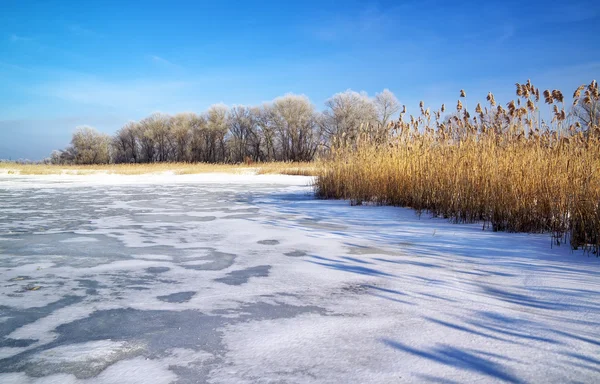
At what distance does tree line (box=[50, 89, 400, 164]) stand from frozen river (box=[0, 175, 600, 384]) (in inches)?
1295

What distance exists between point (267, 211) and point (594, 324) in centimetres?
386

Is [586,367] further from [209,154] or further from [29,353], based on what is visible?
[209,154]

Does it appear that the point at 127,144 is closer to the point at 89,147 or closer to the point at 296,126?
the point at 89,147

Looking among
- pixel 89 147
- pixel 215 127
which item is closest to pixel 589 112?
pixel 215 127

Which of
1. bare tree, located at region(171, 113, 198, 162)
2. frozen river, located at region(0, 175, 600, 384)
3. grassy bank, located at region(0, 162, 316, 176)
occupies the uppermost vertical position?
bare tree, located at region(171, 113, 198, 162)

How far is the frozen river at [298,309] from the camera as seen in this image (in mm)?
1128

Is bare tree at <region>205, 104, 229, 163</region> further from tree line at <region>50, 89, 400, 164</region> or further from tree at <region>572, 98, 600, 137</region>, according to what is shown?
tree at <region>572, 98, 600, 137</region>

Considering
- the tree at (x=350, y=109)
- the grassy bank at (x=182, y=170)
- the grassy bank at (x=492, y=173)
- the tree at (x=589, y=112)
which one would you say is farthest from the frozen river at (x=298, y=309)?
the tree at (x=350, y=109)

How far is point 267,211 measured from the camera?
16.2 feet

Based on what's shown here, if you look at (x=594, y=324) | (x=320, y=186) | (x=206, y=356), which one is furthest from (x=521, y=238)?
(x=320, y=186)

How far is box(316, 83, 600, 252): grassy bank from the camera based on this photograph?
2.99m

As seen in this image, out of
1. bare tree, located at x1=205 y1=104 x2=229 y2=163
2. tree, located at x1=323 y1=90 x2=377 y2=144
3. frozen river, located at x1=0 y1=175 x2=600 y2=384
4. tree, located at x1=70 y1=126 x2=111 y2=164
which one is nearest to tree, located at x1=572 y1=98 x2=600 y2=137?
frozen river, located at x1=0 y1=175 x2=600 y2=384

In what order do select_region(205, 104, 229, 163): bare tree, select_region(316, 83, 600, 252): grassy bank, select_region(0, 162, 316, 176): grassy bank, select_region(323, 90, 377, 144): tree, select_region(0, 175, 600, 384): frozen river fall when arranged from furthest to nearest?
1. select_region(205, 104, 229, 163): bare tree
2. select_region(323, 90, 377, 144): tree
3. select_region(0, 162, 316, 176): grassy bank
4. select_region(316, 83, 600, 252): grassy bank
5. select_region(0, 175, 600, 384): frozen river

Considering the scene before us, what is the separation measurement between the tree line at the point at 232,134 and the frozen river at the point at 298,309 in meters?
32.9
